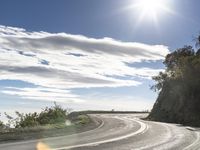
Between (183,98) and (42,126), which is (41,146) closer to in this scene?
(42,126)

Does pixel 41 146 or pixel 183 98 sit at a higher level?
pixel 183 98

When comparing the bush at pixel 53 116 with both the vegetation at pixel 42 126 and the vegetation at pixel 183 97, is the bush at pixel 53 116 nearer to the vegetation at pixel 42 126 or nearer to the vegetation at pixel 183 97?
the vegetation at pixel 42 126

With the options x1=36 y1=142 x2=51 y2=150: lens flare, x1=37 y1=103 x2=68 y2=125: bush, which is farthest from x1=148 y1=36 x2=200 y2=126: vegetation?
x1=36 y1=142 x2=51 y2=150: lens flare

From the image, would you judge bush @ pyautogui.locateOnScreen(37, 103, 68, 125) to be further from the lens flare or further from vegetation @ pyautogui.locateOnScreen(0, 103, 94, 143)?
the lens flare

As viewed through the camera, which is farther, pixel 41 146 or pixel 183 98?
pixel 183 98

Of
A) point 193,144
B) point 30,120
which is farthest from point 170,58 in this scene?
point 193,144

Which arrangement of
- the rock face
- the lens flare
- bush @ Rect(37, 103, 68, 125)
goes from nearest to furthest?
1. the lens flare
2. bush @ Rect(37, 103, 68, 125)
3. the rock face

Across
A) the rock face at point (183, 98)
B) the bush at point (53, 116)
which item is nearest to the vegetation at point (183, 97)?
the rock face at point (183, 98)

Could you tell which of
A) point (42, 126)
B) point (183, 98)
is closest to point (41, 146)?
point (42, 126)

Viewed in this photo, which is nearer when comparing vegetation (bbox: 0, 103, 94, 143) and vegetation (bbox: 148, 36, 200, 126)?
vegetation (bbox: 0, 103, 94, 143)

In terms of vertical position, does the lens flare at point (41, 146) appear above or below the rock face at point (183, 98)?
below

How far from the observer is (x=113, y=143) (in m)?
17.8

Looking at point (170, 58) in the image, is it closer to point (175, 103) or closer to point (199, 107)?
point (175, 103)

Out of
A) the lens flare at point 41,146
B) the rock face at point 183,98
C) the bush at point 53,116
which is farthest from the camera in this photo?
the rock face at point 183,98
